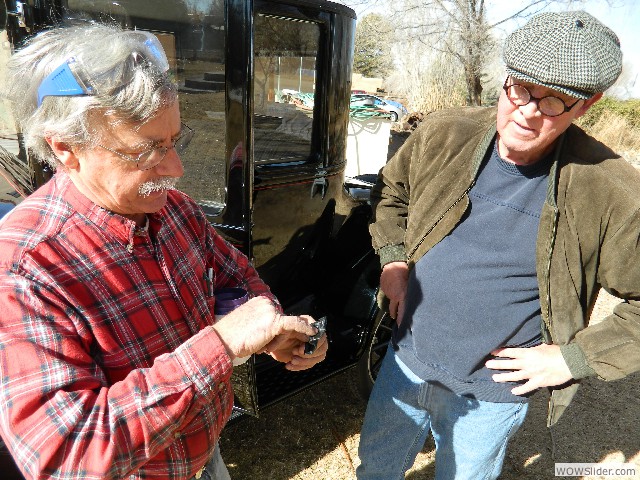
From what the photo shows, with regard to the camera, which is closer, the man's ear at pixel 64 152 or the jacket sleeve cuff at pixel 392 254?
the man's ear at pixel 64 152

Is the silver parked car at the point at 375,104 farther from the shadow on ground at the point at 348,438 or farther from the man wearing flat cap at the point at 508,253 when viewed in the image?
the man wearing flat cap at the point at 508,253

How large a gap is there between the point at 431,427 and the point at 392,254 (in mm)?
724

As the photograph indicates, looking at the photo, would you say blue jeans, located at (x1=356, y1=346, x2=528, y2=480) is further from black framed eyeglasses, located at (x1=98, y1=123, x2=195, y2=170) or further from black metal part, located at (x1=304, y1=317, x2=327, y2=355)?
black framed eyeglasses, located at (x1=98, y1=123, x2=195, y2=170)

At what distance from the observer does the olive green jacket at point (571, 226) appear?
4.74 feet

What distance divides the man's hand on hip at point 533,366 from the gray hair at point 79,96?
1343 millimetres

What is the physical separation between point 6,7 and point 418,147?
168cm

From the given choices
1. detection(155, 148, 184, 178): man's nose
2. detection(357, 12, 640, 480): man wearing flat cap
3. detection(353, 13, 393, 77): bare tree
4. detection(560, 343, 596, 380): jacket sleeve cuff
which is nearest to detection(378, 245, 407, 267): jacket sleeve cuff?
detection(357, 12, 640, 480): man wearing flat cap

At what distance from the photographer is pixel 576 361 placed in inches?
61.4

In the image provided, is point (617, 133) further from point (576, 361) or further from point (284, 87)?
point (576, 361)

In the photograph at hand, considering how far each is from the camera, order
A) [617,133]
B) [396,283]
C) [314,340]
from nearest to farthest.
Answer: [314,340] < [396,283] < [617,133]

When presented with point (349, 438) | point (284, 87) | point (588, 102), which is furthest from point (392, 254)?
point (349, 438)

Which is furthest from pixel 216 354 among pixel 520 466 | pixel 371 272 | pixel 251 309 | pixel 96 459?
pixel 520 466

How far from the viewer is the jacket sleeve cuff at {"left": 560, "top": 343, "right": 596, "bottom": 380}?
1555 mm
